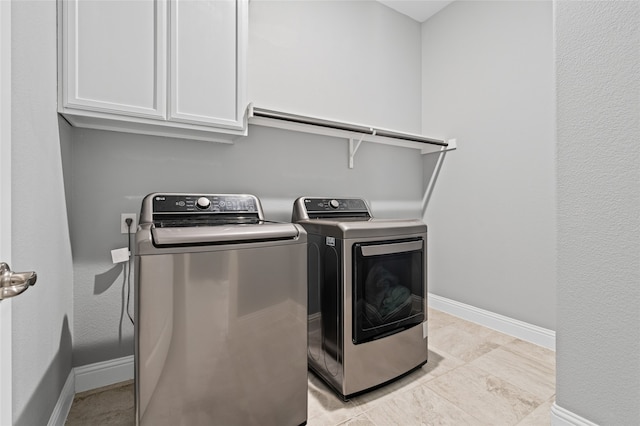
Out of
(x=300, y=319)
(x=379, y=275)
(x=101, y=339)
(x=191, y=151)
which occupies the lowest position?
(x=101, y=339)

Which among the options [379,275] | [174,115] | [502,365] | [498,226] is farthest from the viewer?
[498,226]

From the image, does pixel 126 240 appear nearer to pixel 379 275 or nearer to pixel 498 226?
pixel 379 275

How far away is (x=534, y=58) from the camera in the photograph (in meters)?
2.16

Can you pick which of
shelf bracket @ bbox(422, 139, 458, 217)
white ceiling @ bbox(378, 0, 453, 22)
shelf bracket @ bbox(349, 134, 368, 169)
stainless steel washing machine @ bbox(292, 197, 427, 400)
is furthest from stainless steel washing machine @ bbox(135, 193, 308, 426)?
white ceiling @ bbox(378, 0, 453, 22)

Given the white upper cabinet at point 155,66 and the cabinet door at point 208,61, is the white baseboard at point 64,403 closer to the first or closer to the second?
the white upper cabinet at point 155,66

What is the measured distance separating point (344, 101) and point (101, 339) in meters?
2.30

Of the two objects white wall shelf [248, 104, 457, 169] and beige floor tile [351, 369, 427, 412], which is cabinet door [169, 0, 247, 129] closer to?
white wall shelf [248, 104, 457, 169]

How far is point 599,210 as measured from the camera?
1.19m

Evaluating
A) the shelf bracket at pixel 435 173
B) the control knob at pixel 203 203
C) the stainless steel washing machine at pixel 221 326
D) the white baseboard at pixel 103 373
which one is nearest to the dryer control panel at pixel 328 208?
the control knob at pixel 203 203

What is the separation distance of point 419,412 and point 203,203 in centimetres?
151

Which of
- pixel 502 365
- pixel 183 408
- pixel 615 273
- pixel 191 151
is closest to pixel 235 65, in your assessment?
pixel 191 151

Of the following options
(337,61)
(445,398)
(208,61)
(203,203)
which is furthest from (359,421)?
(337,61)

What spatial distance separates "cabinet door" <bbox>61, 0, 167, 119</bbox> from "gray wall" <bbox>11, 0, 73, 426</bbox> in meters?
0.07

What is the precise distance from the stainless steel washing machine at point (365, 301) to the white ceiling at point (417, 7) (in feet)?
7.10
